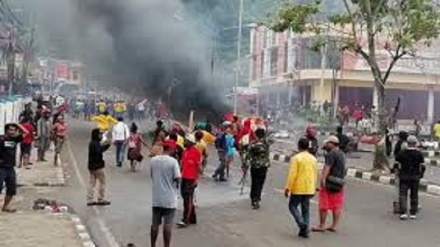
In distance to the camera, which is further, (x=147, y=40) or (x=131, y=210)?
(x=147, y=40)

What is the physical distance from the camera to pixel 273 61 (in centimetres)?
6312

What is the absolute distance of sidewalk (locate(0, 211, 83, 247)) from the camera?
920 cm

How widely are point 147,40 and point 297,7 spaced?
969 cm

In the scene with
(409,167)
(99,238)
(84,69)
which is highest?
(84,69)

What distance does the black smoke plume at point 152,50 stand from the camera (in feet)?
93.7

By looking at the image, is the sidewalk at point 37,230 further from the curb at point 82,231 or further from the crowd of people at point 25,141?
the crowd of people at point 25,141

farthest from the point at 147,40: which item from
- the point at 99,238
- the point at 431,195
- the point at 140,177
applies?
the point at 99,238

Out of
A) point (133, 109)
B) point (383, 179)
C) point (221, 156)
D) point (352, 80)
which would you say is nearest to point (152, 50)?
point (133, 109)

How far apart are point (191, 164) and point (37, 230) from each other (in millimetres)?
2334

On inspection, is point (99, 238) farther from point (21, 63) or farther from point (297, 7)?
point (21, 63)

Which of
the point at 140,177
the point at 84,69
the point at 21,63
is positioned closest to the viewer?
the point at 140,177

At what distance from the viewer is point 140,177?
17.8 metres

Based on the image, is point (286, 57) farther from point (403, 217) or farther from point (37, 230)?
point (37, 230)

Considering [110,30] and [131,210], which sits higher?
[110,30]
